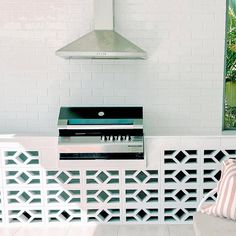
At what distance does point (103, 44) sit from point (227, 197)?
74.9 inches

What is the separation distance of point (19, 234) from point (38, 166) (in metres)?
0.69

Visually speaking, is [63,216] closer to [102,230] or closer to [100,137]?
[102,230]

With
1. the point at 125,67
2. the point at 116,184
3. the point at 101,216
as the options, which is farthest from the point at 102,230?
the point at 125,67

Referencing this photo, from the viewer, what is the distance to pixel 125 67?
4.11m

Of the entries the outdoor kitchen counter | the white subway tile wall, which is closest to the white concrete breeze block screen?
the outdoor kitchen counter

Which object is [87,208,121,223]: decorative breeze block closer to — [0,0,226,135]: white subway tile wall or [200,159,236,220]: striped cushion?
[0,0,226,135]: white subway tile wall

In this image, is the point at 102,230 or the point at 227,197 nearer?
the point at 227,197

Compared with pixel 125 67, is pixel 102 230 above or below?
below

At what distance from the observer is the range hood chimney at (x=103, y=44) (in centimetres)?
342

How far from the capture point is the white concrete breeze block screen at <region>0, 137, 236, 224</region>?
3549mm

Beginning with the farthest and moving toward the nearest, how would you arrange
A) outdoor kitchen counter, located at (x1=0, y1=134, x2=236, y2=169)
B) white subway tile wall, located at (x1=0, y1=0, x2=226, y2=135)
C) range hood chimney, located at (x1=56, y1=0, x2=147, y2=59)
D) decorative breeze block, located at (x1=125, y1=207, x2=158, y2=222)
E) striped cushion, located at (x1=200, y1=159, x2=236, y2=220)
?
1. white subway tile wall, located at (x1=0, y1=0, x2=226, y2=135)
2. decorative breeze block, located at (x1=125, y1=207, x2=158, y2=222)
3. outdoor kitchen counter, located at (x1=0, y1=134, x2=236, y2=169)
4. range hood chimney, located at (x1=56, y1=0, x2=147, y2=59)
5. striped cushion, located at (x1=200, y1=159, x2=236, y2=220)

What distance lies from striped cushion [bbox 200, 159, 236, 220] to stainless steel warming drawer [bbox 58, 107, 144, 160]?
100 cm

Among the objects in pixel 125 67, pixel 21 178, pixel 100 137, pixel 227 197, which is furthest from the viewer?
pixel 125 67

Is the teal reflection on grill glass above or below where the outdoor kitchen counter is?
above
